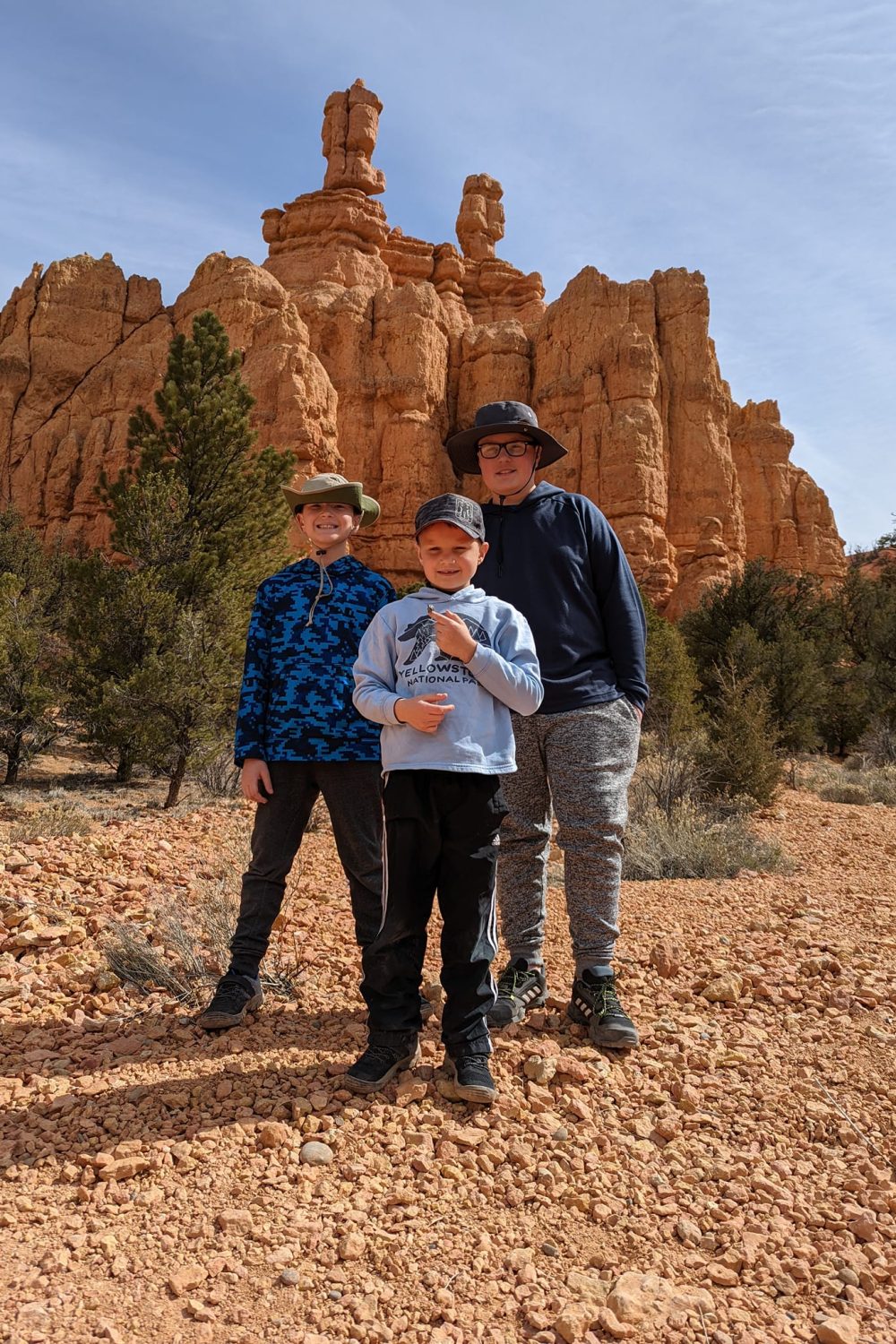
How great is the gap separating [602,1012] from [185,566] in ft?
34.0

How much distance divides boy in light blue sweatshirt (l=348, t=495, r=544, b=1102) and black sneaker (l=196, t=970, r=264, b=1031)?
2.02 feet

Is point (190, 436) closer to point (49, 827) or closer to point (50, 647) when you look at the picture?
point (50, 647)

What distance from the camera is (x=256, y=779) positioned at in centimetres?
287

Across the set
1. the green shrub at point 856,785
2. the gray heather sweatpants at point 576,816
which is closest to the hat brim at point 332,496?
the gray heather sweatpants at point 576,816

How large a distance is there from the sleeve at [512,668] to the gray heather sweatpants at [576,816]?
1.55 ft

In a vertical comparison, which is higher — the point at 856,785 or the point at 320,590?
the point at 320,590

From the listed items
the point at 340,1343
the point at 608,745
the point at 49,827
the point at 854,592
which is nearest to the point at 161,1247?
the point at 340,1343

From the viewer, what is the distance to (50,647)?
12539 mm

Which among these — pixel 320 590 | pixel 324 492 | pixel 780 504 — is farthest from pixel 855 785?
pixel 780 504

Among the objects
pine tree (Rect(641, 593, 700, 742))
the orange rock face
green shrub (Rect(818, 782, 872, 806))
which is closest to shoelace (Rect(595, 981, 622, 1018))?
green shrub (Rect(818, 782, 872, 806))

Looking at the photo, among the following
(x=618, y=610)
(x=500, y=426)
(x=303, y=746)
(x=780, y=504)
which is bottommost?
(x=303, y=746)

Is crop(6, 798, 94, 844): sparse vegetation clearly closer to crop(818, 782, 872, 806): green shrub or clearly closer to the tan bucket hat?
the tan bucket hat

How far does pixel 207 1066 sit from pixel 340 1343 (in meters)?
1.17

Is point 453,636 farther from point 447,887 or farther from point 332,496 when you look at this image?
point 332,496
